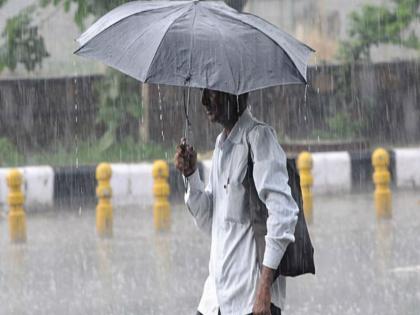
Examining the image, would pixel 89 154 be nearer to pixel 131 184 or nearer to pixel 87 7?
pixel 87 7

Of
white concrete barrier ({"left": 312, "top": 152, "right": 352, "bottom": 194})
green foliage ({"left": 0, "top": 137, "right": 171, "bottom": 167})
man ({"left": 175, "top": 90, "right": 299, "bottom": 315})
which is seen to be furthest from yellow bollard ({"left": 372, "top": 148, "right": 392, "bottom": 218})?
man ({"left": 175, "top": 90, "right": 299, "bottom": 315})

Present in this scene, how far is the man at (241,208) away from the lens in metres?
3.75

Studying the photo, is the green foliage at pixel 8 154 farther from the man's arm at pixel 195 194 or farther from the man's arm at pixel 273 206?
the man's arm at pixel 273 206

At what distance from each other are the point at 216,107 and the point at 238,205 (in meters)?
0.37

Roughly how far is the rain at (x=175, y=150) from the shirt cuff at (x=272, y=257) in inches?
9.0

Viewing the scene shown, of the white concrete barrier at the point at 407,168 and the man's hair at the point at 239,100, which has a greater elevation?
the man's hair at the point at 239,100

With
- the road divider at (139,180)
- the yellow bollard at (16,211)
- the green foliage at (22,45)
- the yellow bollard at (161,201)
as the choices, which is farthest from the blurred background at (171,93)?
the yellow bollard at (16,211)

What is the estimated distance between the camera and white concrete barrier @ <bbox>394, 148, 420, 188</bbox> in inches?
522

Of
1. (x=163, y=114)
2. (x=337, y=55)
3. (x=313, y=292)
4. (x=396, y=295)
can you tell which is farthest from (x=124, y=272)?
(x=337, y=55)

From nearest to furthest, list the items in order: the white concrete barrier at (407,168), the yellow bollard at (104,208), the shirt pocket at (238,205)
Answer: the shirt pocket at (238,205)
the yellow bollard at (104,208)
the white concrete barrier at (407,168)

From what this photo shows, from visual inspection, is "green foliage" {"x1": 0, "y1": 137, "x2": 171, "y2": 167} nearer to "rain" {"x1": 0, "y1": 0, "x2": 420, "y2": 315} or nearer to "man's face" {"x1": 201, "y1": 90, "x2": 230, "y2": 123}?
"rain" {"x1": 0, "y1": 0, "x2": 420, "y2": 315}

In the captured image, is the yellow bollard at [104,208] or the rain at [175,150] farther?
the yellow bollard at [104,208]

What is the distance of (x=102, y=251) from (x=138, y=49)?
5933 mm

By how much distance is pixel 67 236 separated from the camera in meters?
10.6
